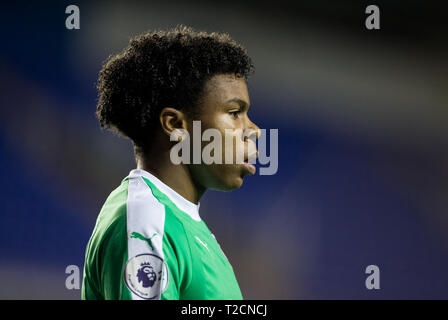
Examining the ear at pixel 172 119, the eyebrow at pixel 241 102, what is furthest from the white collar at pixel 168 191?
the eyebrow at pixel 241 102

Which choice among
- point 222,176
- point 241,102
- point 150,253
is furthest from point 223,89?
point 150,253

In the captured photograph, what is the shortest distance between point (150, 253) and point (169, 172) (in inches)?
10.8

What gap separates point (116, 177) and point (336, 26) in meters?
1.60

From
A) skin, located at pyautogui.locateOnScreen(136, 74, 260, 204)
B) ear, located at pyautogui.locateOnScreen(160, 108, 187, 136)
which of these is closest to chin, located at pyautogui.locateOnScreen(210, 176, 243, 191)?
skin, located at pyautogui.locateOnScreen(136, 74, 260, 204)

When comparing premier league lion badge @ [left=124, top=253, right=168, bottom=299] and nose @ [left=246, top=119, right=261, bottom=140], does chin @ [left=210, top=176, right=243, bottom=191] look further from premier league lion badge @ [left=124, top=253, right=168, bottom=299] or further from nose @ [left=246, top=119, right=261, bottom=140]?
premier league lion badge @ [left=124, top=253, right=168, bottom=299]

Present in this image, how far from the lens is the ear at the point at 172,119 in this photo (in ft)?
3.83

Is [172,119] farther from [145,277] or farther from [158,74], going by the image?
[145,277]

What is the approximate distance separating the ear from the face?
23 millimetres

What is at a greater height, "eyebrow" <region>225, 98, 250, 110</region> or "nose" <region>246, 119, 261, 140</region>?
"eyebrow" <region>225, 98, 250, 110</region>

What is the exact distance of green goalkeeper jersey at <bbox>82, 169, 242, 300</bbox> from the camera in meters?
0.89

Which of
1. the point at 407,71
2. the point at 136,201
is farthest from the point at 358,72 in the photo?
the point at 136,201

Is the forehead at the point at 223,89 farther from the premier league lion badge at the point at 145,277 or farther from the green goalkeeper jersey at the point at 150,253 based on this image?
the premier league lion badge at the point at 145,277

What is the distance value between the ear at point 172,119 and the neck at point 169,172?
64mm

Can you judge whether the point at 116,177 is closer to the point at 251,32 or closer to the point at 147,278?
the point at 251,32
